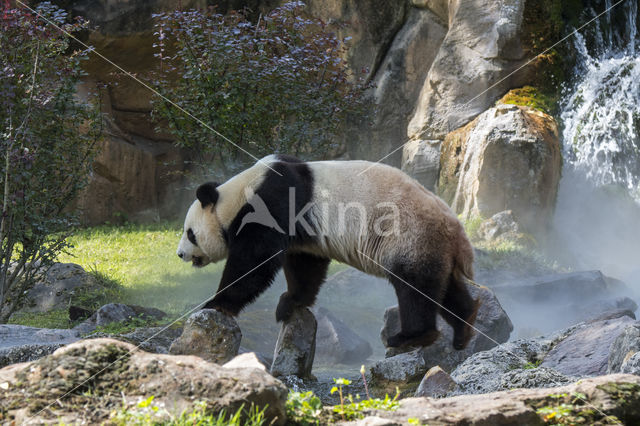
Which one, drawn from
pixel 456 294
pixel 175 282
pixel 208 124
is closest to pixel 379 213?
pixel 456 294

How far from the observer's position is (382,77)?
14.1 m

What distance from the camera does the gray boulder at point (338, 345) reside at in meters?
6.83

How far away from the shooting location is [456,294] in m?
5.31

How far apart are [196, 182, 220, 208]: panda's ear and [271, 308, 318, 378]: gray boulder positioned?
1126 mm

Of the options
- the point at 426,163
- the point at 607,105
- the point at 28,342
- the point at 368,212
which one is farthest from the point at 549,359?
the point at 607,105

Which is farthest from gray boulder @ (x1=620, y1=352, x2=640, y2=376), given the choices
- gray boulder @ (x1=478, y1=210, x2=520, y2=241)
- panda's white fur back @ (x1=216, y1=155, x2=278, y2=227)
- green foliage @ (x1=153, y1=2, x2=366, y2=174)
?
gray boulder @ (x1=478, y1=210, x2=520, y2=241)

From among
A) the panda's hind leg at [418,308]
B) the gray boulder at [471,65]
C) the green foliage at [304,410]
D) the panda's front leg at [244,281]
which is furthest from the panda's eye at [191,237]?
the gray boulder at [471,65]

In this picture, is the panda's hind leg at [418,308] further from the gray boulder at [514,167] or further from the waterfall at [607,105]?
the waterfall at [607,105]

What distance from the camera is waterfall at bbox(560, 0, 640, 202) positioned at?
11.6 metres

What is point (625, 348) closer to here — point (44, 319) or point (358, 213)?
point (358, 213)

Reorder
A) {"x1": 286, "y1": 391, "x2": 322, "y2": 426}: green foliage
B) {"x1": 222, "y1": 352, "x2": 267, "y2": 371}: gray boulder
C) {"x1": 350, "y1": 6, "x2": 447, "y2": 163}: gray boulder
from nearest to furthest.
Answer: {"x1": 286, "y1": 391, "x2": 322, "y2": 426}: green foliage, {"x1": 222, "y1": 352, "x2": 267, "y2": 371}: gray boulder, {"x1": 350, "y1": 6, "x2": 447, "y2": 163}: gray boulder

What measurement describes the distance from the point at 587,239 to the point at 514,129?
267 cm

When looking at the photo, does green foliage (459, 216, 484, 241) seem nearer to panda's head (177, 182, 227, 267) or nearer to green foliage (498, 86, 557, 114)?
green foliage (498, 86, 557, 114)

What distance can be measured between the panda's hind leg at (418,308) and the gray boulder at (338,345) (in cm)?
191
